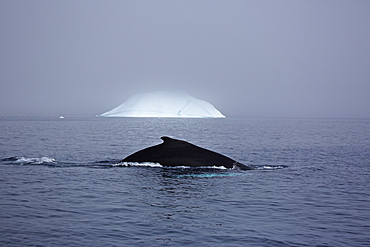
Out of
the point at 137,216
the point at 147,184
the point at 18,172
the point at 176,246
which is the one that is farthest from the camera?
the point at 18,172

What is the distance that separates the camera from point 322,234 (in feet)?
34.5

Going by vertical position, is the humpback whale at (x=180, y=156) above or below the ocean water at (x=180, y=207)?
above

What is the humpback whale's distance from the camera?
2177 centimetres

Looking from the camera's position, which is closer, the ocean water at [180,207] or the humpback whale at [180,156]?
the ocean water at [180,207]

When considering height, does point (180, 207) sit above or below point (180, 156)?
below

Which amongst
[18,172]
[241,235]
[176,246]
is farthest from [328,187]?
[18,172]

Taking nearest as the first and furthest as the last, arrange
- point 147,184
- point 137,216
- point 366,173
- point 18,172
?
point 137,216, point 147,184, point 18,172, point 366,173

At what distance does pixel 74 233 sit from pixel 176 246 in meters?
2.63

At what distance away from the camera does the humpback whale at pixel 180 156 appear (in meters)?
21.8

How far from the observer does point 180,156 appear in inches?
864

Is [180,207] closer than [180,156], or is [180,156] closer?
[180,207]

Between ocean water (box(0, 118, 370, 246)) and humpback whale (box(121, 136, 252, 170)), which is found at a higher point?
humpback whale (box(121, 136, 252, 170))

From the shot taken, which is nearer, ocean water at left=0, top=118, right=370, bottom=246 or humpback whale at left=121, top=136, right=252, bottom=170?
ocean water at left=0, top=118, right=370, bottom=246

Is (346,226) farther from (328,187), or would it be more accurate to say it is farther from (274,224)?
(328,187)
